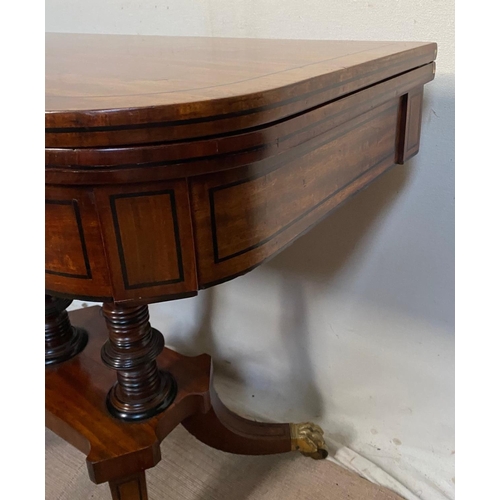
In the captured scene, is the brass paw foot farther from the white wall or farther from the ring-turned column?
the ring-turned column

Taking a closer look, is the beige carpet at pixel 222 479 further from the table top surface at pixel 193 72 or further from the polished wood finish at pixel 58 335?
the table top surface at pixel 193 72

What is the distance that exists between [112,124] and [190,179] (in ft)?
0.24

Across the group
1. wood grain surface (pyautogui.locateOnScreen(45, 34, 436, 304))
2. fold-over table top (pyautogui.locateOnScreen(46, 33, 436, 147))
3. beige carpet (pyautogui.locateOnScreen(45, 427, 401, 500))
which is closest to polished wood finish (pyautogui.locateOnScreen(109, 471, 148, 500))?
beige carpet (pyautogui.locateOnScreen(45, 427, 401, 500))

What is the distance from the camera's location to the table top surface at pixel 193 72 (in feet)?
1.24

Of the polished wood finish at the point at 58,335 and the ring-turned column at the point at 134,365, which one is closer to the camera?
the ring-turned column at the point at 134,365

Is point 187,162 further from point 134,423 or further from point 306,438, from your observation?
point 306,438

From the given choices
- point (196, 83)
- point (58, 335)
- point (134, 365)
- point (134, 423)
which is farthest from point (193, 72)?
point (58, 335)

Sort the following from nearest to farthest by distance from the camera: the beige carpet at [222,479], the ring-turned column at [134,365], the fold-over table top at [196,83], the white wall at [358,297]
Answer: the fold-over table top at [196,83] → the ring-turned column at [134,365] → the white wall at [358,297] → the beige carpet at [222,479]

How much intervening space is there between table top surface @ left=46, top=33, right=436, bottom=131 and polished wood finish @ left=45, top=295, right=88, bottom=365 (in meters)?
0.43

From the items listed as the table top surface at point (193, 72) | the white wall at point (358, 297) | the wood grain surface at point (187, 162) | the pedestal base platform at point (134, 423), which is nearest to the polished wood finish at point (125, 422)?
the pedestal base platform at point (134, 423)

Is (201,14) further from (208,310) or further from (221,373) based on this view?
(221,373)

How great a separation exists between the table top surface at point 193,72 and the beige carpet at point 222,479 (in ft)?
2.47

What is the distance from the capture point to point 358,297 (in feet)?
3.39

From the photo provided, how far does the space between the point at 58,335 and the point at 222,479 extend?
0.42 m
